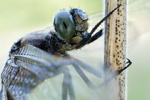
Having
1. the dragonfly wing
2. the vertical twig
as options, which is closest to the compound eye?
the dragonfly wing

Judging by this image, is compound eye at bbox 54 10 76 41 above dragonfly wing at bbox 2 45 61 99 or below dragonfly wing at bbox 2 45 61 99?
above

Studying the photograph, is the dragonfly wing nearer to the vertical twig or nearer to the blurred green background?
the blurred green background

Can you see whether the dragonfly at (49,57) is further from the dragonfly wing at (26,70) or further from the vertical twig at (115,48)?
the vertical twig at (115,48)

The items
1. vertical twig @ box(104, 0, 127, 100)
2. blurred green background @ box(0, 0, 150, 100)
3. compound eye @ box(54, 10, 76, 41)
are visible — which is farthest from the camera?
blurred green background @ box(0, 0, 150, 100)

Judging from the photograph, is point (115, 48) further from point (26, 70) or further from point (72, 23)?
point (26, 70)

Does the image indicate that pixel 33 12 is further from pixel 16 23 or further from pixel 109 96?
pixel 109 96

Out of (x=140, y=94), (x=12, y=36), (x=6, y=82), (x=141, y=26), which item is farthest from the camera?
(x=12, y=36)

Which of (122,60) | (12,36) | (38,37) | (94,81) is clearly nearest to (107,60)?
(122,60)

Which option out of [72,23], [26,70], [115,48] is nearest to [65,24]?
[72,23]
